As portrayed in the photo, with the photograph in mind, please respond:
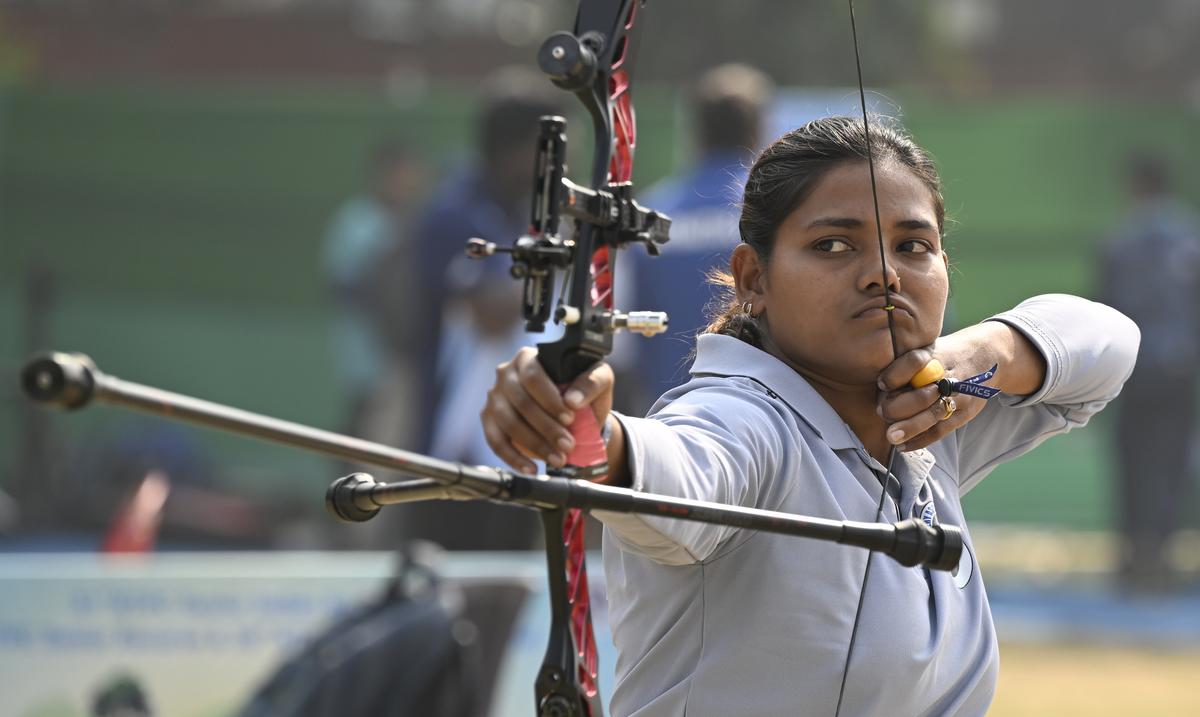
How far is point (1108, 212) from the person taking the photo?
9.56 metres

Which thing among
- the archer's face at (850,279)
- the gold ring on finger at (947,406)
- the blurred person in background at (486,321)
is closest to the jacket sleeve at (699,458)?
the archer's face at (850,279)

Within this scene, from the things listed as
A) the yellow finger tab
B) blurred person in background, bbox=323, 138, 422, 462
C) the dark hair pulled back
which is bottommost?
the yellow finger tab

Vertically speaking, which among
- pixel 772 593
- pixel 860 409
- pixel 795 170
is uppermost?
pixel 795 170

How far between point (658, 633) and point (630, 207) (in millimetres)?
501

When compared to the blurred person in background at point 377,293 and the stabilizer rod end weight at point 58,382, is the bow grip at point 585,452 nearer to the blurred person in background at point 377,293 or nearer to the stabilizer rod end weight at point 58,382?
the stabilizer rod end weight at point 58,382

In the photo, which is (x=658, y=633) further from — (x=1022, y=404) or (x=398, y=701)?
(x=398, y=701)

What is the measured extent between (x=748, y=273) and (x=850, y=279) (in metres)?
0.17

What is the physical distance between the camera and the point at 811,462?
197 centimetres

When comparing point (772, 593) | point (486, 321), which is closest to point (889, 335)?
point (772, 593)

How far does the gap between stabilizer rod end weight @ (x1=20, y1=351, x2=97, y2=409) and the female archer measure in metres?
0.53

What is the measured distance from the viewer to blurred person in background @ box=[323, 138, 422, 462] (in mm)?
9055

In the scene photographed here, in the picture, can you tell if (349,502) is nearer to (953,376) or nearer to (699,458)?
(699,458)

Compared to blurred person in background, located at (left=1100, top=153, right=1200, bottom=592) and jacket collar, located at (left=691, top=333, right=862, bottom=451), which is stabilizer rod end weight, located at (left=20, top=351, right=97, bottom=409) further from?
blurred person in background, located at (left=1100, top=153, right=1200, bottom=592)

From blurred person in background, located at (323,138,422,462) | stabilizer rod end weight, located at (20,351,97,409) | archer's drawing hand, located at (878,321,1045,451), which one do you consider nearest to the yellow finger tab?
archer's drawing hand, located at (878,321,1045,451)
